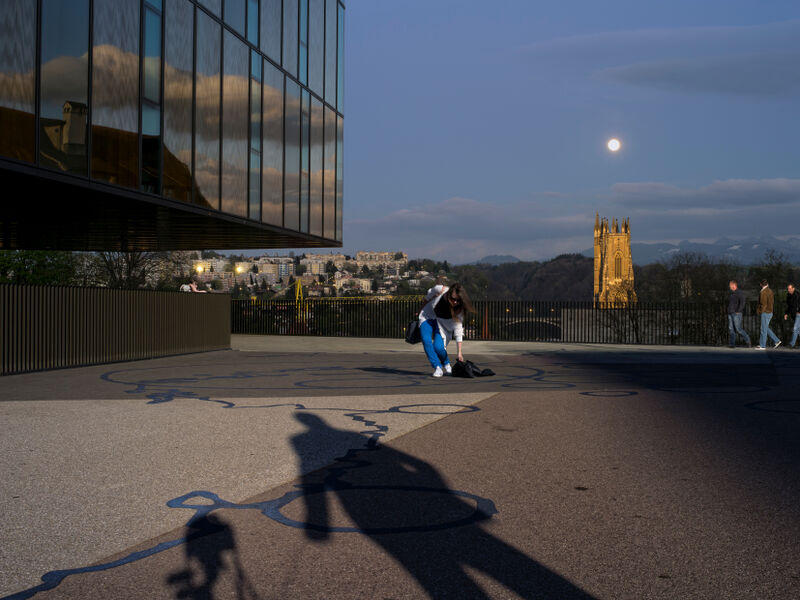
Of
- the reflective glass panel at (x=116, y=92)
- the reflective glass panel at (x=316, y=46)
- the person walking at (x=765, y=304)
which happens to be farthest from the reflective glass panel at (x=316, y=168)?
the person walking at (x=765, y=304)

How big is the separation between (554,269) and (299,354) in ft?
393

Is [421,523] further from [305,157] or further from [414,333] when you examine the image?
[305,157]

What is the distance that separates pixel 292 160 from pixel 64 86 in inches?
406

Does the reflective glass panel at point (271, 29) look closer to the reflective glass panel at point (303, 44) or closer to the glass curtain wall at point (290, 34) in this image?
the glass curtain wall at point (290, 34)

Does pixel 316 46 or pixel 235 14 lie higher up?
pixel 316 46

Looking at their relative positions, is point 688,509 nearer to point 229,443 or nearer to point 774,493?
point 774,493

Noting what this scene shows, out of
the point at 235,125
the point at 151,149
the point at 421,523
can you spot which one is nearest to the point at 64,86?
the point at 151,149

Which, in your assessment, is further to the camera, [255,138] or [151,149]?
[255,138]

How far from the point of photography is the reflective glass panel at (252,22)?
2150 centimetres

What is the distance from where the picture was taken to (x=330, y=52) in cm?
2734

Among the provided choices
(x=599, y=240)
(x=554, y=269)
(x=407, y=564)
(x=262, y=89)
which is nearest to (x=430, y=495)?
(x=407, y=564)

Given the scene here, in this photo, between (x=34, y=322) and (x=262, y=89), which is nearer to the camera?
(x=34, y=322)

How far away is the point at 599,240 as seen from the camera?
168625 mm

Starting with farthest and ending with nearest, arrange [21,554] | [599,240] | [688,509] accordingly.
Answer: [599,240], [688,509], [21,554]
